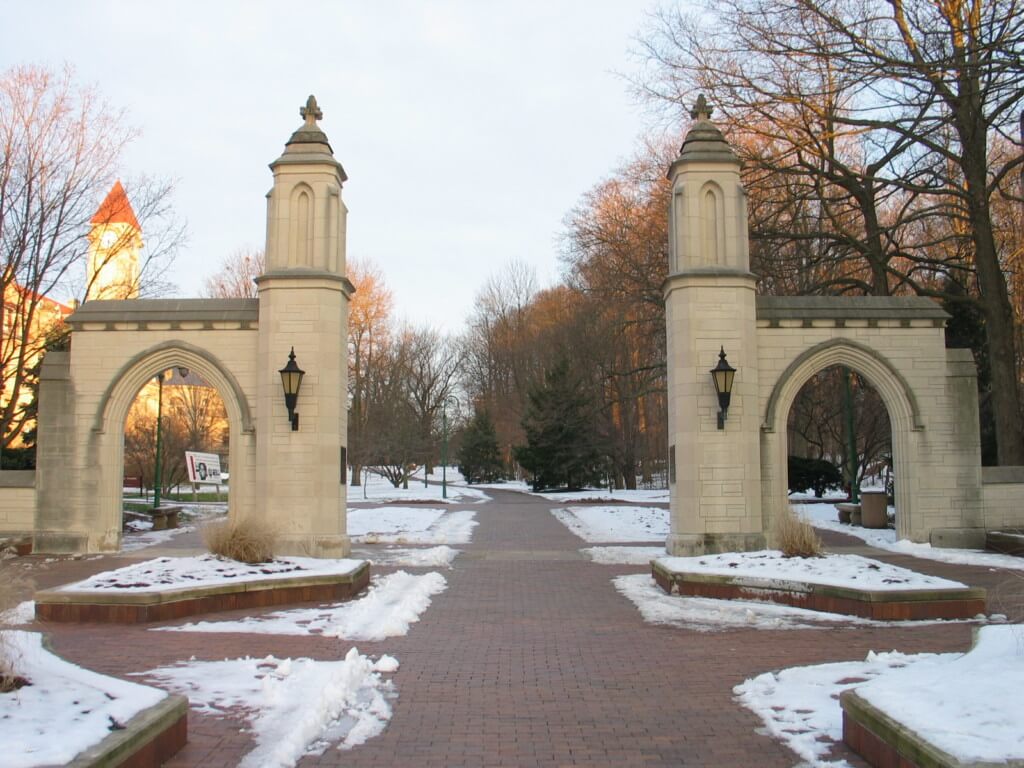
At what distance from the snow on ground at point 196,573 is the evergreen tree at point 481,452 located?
1965 inches

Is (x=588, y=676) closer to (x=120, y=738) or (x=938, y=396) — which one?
(x=120, y=738)

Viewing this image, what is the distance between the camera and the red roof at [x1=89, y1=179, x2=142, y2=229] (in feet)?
72.7

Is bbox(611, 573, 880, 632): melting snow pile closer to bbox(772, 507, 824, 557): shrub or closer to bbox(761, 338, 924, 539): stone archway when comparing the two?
bbox(772, 507, 824, 557): shrub

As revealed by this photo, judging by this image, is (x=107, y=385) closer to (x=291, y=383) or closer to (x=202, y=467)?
(x=291, y=383)

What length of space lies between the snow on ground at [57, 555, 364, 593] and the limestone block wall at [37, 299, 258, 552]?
16.4ft

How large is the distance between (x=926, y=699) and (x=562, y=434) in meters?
40.1

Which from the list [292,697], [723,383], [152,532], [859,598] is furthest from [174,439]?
[292,697]

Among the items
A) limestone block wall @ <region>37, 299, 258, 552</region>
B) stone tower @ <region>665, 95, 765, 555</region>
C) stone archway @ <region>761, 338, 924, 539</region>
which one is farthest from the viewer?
limestone block wall @ <region>37, 299, 258, 552</region>

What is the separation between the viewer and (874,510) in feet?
68.2

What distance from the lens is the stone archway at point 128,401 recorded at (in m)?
16.2

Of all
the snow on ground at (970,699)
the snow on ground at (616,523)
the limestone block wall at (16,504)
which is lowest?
the snow on ground at (616,523)

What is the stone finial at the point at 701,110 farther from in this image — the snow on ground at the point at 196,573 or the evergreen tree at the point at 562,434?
the evergreen tree at the point at 562,434

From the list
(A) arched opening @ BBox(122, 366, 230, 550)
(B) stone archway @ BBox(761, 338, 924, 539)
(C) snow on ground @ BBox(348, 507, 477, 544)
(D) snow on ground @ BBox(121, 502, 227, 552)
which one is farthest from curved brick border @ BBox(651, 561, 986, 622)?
(A) arched opening @ BBox(122, 366, 230, 550)

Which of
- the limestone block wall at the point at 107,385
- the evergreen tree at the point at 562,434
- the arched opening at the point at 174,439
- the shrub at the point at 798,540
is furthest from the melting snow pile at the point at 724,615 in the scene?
the evergreen tree at the point at 562,434
